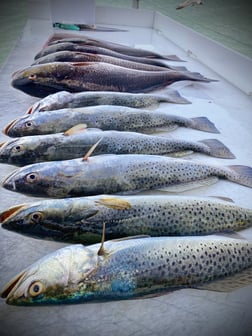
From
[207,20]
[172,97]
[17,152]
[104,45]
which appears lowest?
[207,20]

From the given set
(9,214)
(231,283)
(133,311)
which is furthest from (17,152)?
(231,283)

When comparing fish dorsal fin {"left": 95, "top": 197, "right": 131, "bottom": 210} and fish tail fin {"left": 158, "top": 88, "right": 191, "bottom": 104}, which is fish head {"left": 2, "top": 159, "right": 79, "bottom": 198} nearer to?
fish dorsal fin {"left": 95, "top": 197, "right": 131, "bottom": 210}

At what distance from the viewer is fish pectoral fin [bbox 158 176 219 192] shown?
7.62 feet

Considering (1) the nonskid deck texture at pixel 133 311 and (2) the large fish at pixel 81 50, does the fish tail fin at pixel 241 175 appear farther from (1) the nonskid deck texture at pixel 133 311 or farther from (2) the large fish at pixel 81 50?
(2) the large fish at pixel 81 50

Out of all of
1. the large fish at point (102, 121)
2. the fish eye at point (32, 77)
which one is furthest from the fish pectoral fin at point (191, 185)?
the fish eye at point (32, 77)

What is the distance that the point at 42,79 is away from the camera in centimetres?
335

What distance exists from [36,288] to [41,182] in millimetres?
795

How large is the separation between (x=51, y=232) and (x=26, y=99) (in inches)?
90.2

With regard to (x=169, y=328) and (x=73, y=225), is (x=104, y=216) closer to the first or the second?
(x=73, y=225)

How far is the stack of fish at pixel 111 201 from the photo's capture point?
1.55 meters

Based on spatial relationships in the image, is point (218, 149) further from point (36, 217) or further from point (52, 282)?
point (52, 282)

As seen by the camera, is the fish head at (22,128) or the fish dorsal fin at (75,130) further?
the fish head at (22,128)

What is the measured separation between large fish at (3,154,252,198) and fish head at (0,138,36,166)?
24 centimetres

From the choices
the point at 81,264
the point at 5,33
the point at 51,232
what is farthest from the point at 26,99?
the point at 5,33
